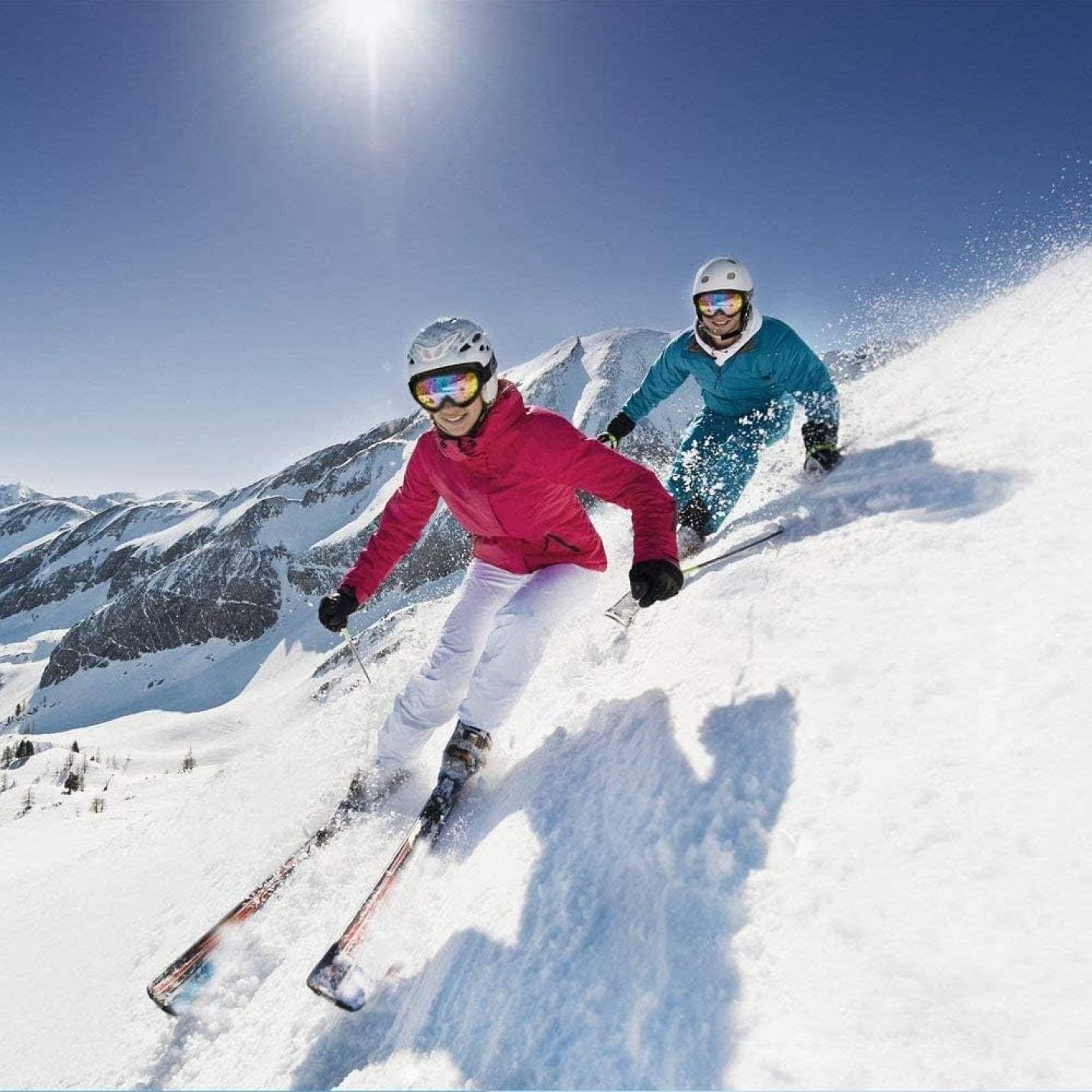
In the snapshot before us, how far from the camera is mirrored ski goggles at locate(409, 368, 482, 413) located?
4.32 meters

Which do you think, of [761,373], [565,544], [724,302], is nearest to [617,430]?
[761,373]

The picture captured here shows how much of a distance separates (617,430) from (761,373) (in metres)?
1.88

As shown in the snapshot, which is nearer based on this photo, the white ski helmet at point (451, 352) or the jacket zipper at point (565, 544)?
the white ski helmet at point (451, 352)

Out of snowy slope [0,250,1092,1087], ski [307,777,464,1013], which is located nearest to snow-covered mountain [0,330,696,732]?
snowy slope [0,250,1092,1087]

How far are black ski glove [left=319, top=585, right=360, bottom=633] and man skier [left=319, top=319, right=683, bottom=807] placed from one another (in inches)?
38.4

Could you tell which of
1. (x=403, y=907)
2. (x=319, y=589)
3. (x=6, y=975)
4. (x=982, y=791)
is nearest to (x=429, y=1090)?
(x=403, y=907)

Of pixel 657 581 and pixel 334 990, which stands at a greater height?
pixel 657 581

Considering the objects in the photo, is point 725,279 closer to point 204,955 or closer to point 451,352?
point 451,352

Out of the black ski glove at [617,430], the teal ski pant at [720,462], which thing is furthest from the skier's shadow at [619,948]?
the black ski glove at [617,430]

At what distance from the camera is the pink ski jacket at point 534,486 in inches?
172

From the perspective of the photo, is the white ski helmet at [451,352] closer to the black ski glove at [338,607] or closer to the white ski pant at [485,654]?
the white ski pant at [485,654]

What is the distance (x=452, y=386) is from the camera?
14.2 feet

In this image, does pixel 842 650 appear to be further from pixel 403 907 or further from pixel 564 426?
pixel 403 907

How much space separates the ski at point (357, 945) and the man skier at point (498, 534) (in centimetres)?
43
